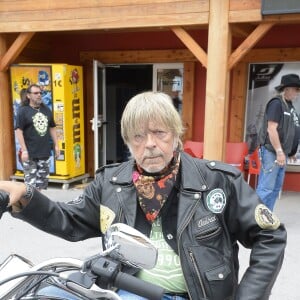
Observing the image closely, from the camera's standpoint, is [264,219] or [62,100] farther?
[62,100]

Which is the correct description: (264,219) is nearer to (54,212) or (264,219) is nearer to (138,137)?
(138,137)

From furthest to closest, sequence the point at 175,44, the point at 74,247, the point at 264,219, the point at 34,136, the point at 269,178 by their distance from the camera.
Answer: the point at 175,44, the point at 34,136, the point at 269,178, the point at 74,247, the point at 264,219

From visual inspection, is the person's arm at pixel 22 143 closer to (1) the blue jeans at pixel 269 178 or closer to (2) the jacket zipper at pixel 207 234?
(1) the blue jeans at pixel 269 178

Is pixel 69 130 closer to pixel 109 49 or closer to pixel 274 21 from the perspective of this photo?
pixel 109 49

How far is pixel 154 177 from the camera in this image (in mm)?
1530

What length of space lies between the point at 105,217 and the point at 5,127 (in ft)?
17.7

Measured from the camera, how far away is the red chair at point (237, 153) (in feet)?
20.6

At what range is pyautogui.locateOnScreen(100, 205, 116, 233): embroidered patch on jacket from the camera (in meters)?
1.57

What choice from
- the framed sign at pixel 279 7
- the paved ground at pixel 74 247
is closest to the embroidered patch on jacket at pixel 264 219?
the paved ground at pixel 74 247

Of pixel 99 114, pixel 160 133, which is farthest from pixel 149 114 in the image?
pixel 99 114

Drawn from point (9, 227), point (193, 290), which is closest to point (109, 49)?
point (9, 227)

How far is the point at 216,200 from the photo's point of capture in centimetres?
147

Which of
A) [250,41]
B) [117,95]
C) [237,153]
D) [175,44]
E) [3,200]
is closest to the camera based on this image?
[3,200]

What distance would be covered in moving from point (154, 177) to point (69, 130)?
534cm
